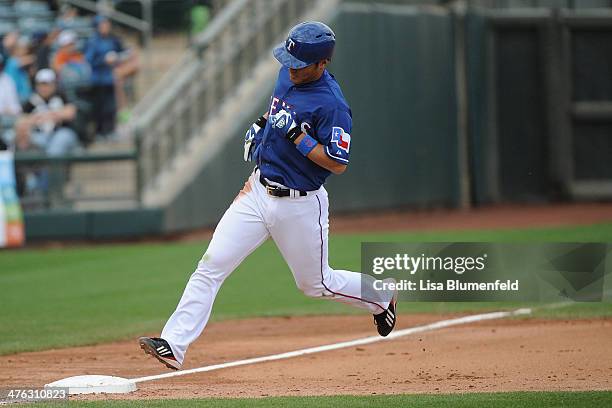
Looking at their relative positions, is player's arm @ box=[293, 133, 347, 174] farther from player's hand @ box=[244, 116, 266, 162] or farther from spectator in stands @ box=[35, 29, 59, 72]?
spectator in stands @ box=[35, 29, 59, 72]

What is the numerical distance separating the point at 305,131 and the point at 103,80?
11580mm

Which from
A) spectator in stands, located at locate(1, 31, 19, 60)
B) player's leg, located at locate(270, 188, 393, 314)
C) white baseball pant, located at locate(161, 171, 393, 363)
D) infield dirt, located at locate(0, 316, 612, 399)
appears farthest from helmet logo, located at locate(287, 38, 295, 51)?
spectator in stands, located at locate(1, 31, 19, 60)

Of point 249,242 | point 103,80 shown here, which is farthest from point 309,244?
point 103,80

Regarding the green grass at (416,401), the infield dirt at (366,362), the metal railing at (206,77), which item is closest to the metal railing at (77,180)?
the metal railing at (206,77)

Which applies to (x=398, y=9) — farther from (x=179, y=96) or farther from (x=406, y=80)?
(x=179, y=96)

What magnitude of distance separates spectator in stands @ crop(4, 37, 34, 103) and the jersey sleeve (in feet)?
38.0

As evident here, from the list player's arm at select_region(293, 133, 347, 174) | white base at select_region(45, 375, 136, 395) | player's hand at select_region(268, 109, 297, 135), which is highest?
player's hand at select_region(268, 109, 297, 135)

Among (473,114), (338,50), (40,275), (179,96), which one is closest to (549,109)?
(473,114)

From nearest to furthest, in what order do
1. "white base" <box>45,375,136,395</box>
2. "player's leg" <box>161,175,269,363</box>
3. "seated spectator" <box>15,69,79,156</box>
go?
"white base" <box>45,375,136,395</box> < "player's leg" <box>161,175,269,363</box> < "seated spectator" <box>15,69,79,156</box>

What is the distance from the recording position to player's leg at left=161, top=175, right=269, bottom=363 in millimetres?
7074

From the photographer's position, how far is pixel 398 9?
20156 millimetres

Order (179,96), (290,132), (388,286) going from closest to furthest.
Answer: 1. (290,132)
2. (388,286)
3. (179,96)

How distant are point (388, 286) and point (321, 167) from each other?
48.5 inches

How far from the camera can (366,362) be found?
26.6 ft
